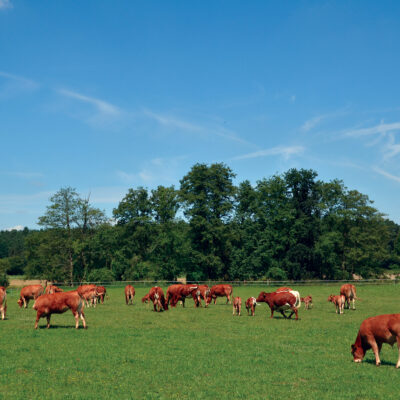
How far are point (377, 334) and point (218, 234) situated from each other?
5772cm

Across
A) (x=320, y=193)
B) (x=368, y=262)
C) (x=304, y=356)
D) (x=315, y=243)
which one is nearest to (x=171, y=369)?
(x=304, y=356)

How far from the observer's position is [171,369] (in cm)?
1194

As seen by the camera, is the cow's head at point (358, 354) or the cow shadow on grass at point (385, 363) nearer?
the cow shadow on grass at point (385, 363)

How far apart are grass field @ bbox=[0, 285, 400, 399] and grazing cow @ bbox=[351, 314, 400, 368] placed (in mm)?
398

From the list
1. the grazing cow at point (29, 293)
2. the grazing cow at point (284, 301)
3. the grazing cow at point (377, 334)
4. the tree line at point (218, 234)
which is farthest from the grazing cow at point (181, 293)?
the tree line at point (218, 234)

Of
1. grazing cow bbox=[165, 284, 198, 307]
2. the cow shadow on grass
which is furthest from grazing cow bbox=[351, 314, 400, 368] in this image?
grazing cow bbox=[165, 284, 198, 307]

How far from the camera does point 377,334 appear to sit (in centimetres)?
1234

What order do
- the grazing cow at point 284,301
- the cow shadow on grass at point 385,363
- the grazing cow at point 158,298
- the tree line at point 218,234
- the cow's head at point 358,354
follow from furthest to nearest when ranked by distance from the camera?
the tree line at point 218,234, the grazing cow at point 158,298, the grazing cow at point 284,301, the cow's head at point 358,354, the cow shadow on grass at point 385,363

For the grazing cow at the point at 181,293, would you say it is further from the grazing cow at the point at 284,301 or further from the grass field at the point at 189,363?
the grass field at the point at 189,363

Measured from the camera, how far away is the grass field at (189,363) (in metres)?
10.0

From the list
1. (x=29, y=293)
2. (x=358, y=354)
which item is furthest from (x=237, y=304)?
(x=29, y=293)

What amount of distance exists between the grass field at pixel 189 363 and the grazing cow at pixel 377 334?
15.7 inches

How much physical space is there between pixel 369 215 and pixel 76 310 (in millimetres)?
71720

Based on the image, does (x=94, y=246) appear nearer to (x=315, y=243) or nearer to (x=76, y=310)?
(x=315, y=243)
